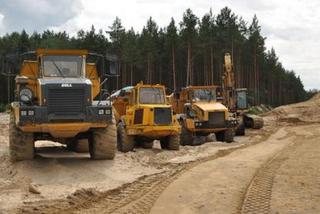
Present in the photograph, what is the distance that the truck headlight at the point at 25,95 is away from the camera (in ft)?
44.4

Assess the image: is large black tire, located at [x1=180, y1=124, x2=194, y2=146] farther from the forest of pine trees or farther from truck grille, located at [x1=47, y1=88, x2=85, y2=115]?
the forest of pine trees

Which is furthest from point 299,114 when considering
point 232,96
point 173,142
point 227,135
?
→ point 173,142

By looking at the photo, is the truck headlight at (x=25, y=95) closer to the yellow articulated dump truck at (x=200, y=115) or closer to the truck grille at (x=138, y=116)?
the truck grille at (x=138, y=116)

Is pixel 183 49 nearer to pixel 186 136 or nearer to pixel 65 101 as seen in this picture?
pixel 186 136

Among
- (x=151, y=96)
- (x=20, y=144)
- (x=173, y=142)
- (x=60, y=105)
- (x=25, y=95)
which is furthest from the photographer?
(x=151, y=96)

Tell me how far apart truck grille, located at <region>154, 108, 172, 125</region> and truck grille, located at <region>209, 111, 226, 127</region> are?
479cm

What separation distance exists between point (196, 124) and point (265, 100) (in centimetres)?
7126

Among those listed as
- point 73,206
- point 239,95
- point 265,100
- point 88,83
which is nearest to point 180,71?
point 265,100

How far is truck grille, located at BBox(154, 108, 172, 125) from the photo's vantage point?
64.0 feet

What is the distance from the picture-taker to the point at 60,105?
43.8 ft

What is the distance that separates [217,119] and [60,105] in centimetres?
1200

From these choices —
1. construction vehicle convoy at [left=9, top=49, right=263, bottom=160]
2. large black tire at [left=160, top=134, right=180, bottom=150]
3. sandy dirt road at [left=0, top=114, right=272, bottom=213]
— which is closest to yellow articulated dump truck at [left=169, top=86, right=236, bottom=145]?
large black tire at [left=160, top=134, right=180, bottom=150]

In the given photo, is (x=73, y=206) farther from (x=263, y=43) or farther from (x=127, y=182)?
(x=263, y=43)

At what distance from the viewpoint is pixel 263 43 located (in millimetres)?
78875
